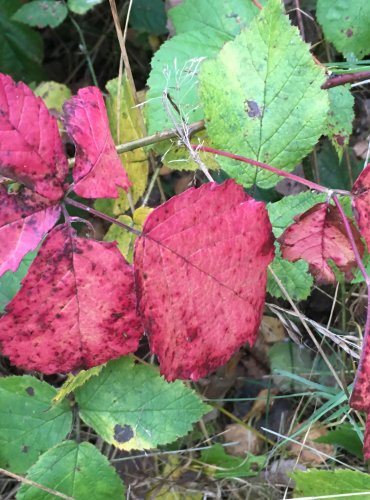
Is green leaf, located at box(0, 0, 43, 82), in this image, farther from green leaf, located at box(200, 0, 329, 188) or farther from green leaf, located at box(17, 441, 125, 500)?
green leaf, located at box(17, 441, 125, 500)

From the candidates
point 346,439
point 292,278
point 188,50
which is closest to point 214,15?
point 188,50

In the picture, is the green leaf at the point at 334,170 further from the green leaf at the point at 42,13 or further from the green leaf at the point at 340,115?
the green leaf at the point at 42,13

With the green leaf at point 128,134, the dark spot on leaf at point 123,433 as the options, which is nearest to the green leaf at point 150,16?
the green leaf at point 128,134

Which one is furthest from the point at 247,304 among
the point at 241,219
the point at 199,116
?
the point at 199,116

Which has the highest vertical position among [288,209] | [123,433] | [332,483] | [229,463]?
[288,209]

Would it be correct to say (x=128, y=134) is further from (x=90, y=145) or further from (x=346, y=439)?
(x=346, y=439)

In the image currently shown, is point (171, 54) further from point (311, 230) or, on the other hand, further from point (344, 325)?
point (344, 325)

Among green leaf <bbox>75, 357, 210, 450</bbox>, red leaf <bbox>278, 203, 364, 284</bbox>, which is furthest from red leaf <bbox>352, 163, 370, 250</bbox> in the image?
green leaf <bbox>75, 357, 210, 450</bbox>

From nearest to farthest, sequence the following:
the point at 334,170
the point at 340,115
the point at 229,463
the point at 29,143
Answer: the point at 29,143 → the point at 340,115 → the point at 229,463 → the point at 334,170
